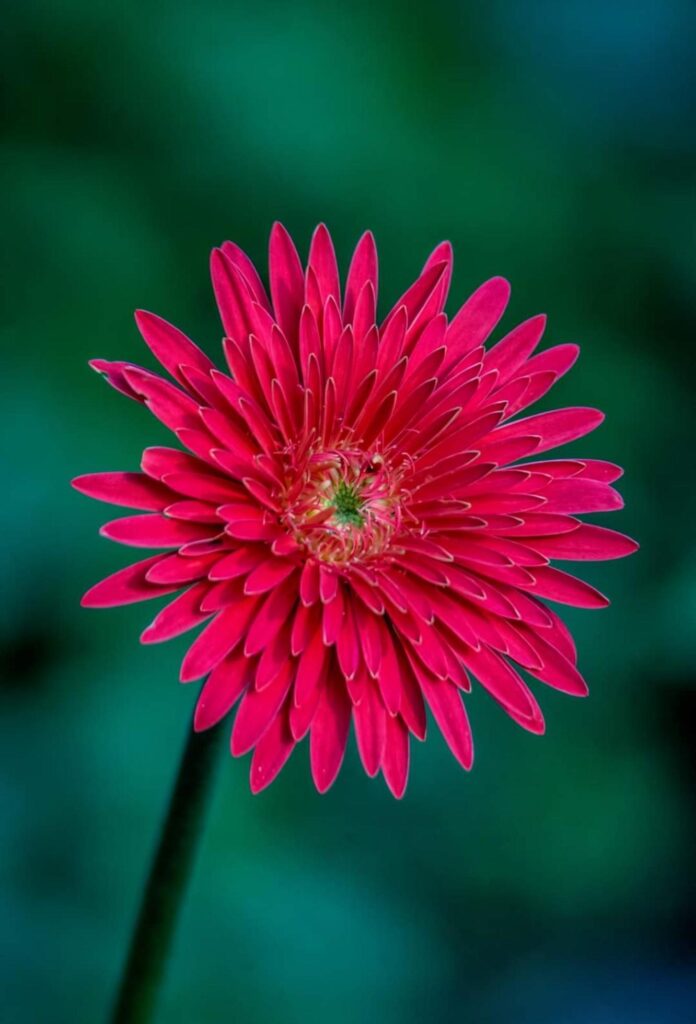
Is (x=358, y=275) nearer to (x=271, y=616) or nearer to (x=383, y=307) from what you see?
(x=271, y=616)

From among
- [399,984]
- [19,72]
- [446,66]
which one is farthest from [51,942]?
[446,66]

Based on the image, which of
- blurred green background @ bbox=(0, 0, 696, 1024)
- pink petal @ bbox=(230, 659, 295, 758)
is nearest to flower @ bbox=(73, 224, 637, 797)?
pink petal @ bbox=(230, 659, 295, 758)

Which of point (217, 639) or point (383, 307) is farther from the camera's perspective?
point (383, 307)

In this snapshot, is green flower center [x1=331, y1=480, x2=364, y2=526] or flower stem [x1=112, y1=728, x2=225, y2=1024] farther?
green flower center [x1=331, y1=480, x2=364, y2=526]

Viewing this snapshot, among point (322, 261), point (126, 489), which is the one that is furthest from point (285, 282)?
point (126, 489)

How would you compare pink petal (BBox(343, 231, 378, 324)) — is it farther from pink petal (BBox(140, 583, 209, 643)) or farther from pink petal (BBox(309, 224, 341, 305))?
pink petal (BBox(140, 583, 209, 643))

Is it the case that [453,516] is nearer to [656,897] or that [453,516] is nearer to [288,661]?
[288,661]

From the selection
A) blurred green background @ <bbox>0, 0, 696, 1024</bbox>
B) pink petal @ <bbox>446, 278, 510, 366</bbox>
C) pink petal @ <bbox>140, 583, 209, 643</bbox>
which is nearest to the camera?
pink petal @ <bbox>140, 583, 209, 643</bbox>
